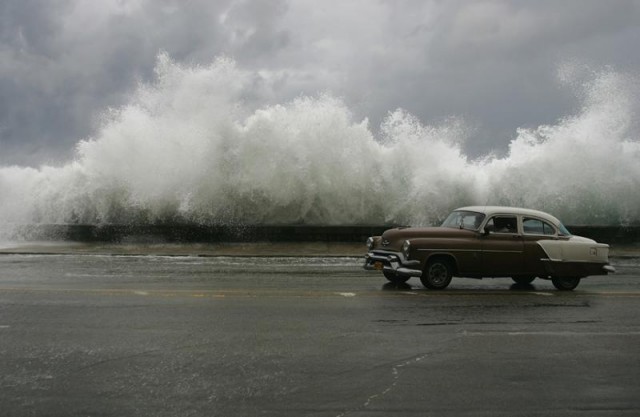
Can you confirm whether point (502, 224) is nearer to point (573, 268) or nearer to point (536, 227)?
point (536, 227)

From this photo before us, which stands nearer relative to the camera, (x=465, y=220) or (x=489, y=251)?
(x=489, y=251)

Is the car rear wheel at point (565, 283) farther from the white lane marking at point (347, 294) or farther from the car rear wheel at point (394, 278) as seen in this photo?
the white lane marking at point (347, 294)

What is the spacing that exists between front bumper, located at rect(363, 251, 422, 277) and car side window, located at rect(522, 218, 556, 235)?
92.7 inches

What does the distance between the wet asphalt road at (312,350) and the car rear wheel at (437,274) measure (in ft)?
0.71

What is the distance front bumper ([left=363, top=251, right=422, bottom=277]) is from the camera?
12000mm

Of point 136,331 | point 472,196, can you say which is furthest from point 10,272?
point 472,196

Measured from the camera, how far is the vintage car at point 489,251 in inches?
480

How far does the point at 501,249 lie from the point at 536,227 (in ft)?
3.26

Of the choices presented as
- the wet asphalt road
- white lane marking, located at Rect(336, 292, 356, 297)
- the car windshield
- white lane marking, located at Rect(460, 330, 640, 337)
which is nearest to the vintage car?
the car windshield

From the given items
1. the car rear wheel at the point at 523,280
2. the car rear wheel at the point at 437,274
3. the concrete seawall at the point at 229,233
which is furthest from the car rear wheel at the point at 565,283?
the concrete seawall at the point at 229,233

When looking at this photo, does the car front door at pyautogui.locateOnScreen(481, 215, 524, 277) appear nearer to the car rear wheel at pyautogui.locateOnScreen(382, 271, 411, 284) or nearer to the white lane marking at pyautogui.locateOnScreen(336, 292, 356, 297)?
the car rear wheel at pyautogui.locateOnScreen(382, 271, 411, 284)

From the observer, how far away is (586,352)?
280 inches

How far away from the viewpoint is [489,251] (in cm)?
1231

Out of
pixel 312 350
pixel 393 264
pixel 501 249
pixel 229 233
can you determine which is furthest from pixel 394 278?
pixel 229 233
